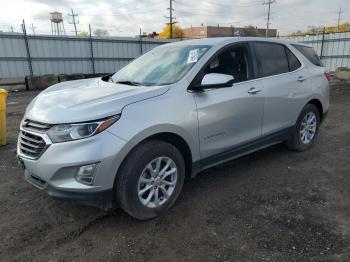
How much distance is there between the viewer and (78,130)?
2646mm

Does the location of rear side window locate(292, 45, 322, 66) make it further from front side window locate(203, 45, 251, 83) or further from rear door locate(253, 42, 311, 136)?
front side window locate(203, 45, 251, 83)

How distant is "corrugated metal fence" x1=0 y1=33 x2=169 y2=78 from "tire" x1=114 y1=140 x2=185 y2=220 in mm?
14197

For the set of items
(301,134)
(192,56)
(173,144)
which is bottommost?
(301,134)

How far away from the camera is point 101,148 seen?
2.61 metres

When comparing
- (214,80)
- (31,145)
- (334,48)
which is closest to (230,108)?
(214,80)

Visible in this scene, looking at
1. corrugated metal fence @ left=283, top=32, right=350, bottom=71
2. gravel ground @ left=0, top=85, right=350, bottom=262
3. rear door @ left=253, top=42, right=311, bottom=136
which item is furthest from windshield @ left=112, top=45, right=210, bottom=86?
corrugated metal fence @ left=283, top=32, right=350, bottom=71

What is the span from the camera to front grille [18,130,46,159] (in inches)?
109

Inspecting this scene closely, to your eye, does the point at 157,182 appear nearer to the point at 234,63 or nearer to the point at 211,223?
→ the point at 211,223

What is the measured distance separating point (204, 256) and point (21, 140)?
205cm

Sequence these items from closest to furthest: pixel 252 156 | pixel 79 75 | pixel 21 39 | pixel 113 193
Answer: pixel 113 193 < pixel 252 156 < pixel 21 39 < pixel 79 75

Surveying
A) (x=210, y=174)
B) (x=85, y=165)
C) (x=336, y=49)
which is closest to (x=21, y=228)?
(x=85, y=165)

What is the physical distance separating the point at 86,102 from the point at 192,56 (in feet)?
4.48

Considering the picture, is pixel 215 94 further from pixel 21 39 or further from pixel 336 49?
pixel 336 49

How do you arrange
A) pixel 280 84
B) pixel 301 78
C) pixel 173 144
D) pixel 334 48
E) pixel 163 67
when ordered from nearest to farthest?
pixel 173 144 → pixel 163 67 → pixel 280 84 → pixel 301 78 → pixel 334 48
